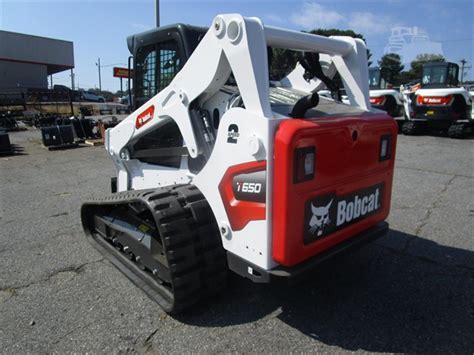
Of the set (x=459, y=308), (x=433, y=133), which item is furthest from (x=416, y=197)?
(x=433, y=133)

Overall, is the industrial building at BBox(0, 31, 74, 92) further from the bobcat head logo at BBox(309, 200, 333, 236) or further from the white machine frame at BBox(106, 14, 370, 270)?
the bobcat head logo at BBox(309, 200, 333, 236)

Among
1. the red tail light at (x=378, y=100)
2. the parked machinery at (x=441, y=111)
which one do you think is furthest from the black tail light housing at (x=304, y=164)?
the red tail light at (x=378, y=100)

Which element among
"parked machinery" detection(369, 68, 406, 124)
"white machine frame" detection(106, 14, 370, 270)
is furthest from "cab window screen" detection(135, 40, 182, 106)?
"parked machinery" detection(369, 68, 406, 124)

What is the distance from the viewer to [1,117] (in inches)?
694

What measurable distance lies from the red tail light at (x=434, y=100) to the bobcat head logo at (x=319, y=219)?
1184cm

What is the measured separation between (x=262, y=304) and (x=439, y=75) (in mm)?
14499

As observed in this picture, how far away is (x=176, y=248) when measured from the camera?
8.14 feet

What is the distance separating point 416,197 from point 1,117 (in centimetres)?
1862

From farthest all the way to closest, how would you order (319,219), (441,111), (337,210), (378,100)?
(378,100) → (441,111) → (337,210) → (319,219)

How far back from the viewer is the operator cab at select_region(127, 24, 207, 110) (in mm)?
3051

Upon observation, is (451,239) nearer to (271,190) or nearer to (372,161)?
(372,161)

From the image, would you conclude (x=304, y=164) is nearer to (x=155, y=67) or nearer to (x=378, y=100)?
(x=155, y=67)

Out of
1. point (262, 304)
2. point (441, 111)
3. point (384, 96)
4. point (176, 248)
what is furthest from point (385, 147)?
point (384, 96)

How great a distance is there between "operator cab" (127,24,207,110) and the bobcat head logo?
1.64m
